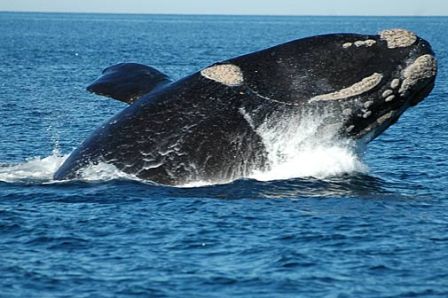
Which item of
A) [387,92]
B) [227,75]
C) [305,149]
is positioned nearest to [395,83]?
[387,92]

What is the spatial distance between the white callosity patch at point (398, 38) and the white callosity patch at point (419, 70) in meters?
0.33

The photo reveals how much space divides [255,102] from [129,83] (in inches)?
97.6

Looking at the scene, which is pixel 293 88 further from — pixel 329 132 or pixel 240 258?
pixel 240 258

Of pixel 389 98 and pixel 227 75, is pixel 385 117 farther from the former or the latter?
pixel 227 75

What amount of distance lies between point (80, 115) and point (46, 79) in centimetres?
1850

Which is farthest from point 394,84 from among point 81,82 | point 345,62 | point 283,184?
point 81,82

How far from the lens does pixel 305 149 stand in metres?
17.1

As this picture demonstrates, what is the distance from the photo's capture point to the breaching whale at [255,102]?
52.1 ft

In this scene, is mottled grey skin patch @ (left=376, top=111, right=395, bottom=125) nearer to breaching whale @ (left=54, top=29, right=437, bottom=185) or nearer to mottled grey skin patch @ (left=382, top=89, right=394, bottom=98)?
breaching whale @ (left=54, top=29, right=437, bottom=185)

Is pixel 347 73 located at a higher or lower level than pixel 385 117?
higher

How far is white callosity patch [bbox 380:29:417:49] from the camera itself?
16.0 m

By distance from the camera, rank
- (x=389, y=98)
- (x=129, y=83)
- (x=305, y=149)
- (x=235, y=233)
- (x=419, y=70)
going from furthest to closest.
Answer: (x=129, y=83), (x=305, y=149), (x=389, y=98), (x=419, y=70), (x=235, y=233)

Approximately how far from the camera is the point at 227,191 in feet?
53.4

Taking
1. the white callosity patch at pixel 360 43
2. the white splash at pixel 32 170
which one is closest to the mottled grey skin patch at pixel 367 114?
the white callosity patch at pixel 360 43
